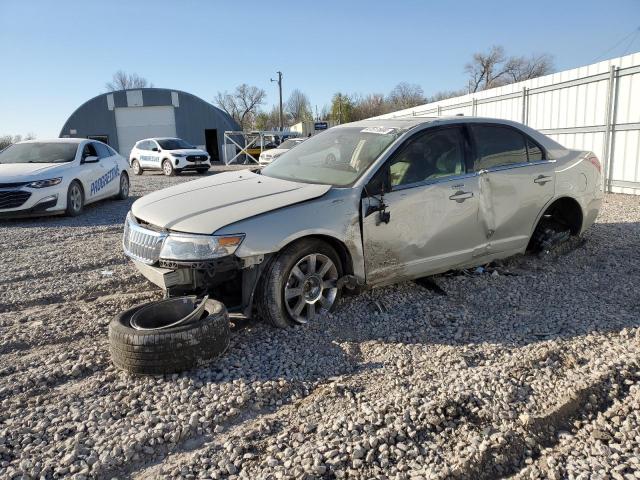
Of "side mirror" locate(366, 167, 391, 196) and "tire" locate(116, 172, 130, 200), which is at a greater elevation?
"side mirror" locate(366, 167, 391, 196)

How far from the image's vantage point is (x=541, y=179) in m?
5.33

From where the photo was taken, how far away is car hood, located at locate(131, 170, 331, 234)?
3.72 m

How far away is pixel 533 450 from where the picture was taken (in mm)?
2557

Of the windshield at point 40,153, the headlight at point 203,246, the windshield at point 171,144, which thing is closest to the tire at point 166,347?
the headlight at point 203,246

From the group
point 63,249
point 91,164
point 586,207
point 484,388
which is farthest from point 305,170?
point 91,164

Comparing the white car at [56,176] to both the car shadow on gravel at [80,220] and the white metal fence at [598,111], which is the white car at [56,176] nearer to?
the car shadow on gravel at [80,220]

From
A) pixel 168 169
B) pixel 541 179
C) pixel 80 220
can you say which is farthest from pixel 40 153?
pixel 168 169

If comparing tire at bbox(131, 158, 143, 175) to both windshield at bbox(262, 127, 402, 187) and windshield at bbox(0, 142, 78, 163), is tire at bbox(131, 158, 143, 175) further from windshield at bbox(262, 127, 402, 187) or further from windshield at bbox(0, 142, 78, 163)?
windshield at bbox(262, 127, 402, 187)

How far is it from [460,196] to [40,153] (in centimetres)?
920

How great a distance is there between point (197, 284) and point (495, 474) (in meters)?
2.30

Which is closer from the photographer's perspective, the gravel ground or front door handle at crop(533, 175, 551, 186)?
the gravel ground

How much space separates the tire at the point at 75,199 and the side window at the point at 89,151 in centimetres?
84

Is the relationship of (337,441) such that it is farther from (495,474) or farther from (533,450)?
(533,450)

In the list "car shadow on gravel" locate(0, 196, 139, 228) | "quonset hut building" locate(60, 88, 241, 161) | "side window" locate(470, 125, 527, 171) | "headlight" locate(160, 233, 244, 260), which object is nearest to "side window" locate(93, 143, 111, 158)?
"car shadow on gravel" locate(0, 196, 139, 228)
